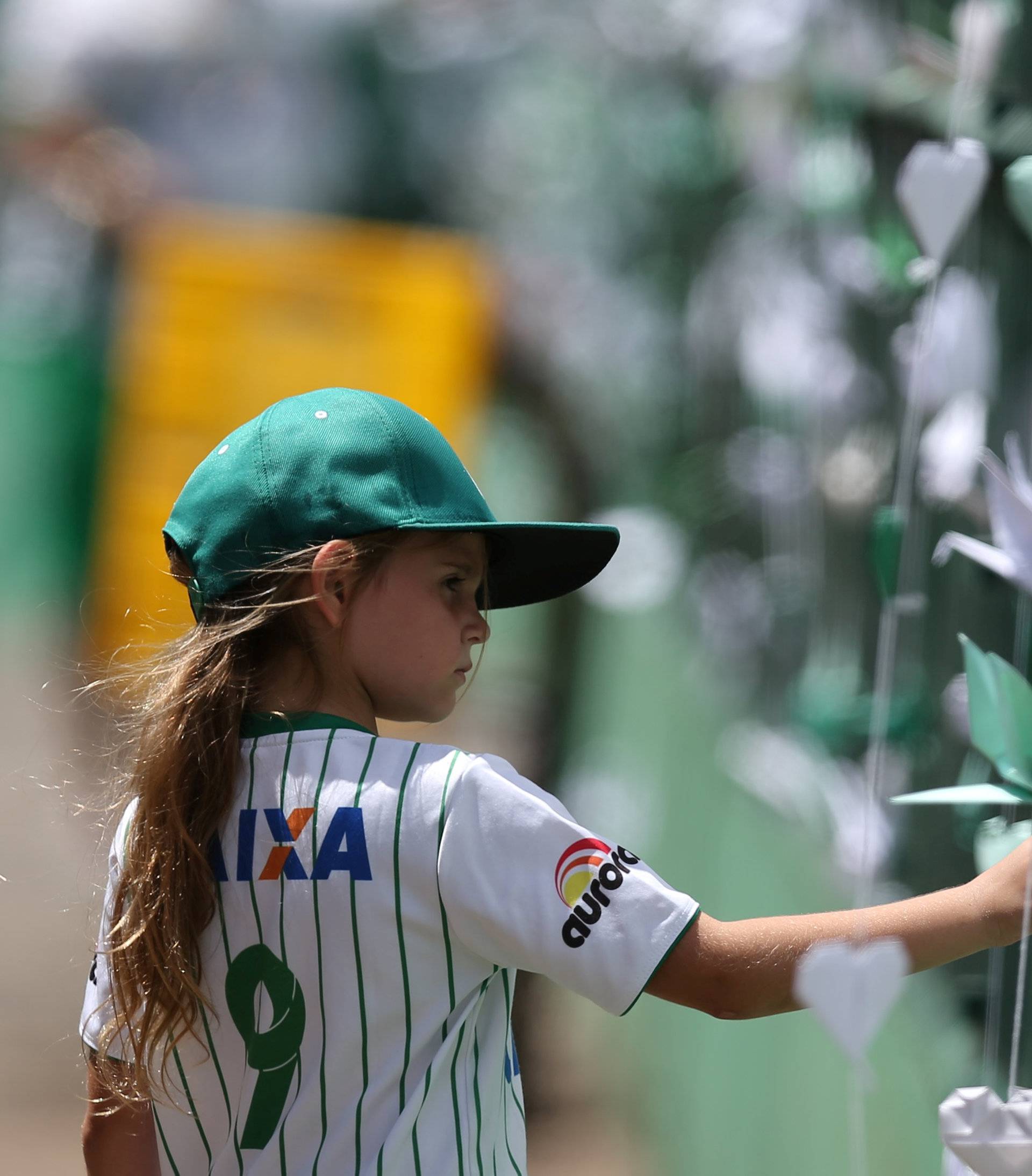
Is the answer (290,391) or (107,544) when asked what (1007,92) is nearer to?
(290,391)

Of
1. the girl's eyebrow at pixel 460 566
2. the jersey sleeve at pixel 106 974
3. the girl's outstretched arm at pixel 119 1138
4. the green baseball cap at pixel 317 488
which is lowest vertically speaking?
the girl's outstretched arm at pixel 119 1138

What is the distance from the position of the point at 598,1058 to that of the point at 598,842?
5.60ft

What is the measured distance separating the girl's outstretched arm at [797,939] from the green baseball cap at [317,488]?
23 centimetres

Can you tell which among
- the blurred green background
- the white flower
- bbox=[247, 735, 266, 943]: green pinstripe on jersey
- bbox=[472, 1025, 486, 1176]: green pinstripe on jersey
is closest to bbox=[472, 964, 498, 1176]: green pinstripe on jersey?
bbox=[472, 1025, 486, 1176]: green pinstripe on jersey

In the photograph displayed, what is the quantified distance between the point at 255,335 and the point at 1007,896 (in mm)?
1841

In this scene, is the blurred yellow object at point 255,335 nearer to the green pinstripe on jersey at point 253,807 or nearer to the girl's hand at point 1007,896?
the green pinstripe on jersey at point 253,807

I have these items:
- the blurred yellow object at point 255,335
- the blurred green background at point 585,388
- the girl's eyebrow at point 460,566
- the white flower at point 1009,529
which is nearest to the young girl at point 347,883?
the girl's eyebrow at point 460,566

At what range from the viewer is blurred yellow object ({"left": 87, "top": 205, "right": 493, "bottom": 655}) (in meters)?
2.19

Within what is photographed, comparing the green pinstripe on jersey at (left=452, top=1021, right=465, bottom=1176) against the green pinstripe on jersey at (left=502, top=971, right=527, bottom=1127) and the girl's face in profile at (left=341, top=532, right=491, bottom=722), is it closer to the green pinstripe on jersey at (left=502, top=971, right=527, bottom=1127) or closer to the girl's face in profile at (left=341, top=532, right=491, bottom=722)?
the green pinstripe on jersey at (left=502, top=971, right=527, bottom=1127)

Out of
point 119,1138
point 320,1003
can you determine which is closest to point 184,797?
point 320,1003

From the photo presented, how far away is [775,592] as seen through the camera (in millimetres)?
1524

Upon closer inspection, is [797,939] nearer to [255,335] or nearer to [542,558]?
[542,558]

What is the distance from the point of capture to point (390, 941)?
58 cm

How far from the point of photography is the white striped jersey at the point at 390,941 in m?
0.56
